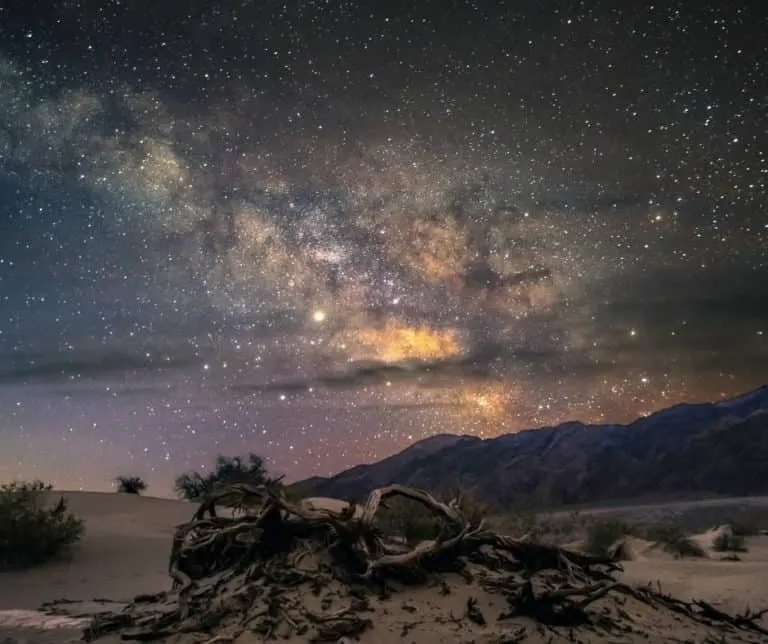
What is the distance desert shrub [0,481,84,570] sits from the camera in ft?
49.1

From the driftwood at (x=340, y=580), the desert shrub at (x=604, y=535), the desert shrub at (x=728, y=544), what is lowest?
the desert shrub at (x=728, y=544)

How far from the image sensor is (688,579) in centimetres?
1148

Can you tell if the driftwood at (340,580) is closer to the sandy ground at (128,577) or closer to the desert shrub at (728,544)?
the sandy ground at (128,577)

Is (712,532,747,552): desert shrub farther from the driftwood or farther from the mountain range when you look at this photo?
the mountain range

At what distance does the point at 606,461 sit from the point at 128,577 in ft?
217

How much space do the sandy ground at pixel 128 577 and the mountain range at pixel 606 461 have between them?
3952cm

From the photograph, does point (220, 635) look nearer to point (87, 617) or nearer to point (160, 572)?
point (87, 617)

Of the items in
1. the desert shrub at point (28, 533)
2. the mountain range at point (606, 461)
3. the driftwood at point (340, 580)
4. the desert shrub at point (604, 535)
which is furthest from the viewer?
the mountain range at point (606, 461)

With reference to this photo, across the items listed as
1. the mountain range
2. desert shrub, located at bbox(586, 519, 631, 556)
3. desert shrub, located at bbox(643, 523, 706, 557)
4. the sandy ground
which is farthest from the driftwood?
the mountain range

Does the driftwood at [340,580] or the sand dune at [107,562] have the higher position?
the driftwood at [340,580]

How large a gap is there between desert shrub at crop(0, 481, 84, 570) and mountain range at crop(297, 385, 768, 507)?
1677 inches

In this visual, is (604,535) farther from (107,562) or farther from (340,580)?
(340,580)

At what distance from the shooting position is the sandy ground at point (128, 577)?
898 cm

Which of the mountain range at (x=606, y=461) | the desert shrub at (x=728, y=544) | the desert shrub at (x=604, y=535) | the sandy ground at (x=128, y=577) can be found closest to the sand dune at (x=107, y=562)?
the sandy ground at (x=128, y=577)
